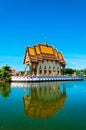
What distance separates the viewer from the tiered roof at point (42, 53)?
48.6 meters

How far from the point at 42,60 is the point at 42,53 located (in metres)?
1.68

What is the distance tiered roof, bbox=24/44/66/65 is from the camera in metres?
48.6

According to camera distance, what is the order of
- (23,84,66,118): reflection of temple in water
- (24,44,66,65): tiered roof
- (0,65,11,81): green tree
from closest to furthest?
(23,84,66,118): reflection of temple in water, (0,65,11,81): green tree, (24,44,66,65): tiered roof

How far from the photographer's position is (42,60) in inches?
1943

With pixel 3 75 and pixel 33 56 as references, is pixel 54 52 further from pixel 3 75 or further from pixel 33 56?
pixel 3 75

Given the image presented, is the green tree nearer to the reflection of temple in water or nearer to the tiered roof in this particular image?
the tiered roof

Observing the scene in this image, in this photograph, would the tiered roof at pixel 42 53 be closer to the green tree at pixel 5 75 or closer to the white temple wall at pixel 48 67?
the white temple wall at pixel 48 67

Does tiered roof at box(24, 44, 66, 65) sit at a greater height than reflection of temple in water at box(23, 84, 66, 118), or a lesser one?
greater

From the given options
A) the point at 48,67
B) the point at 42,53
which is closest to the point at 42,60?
the point at 42,53

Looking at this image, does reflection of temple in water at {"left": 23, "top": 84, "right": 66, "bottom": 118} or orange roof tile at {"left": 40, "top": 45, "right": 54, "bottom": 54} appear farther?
orange roof tile at {"left": 40, "top": 45, "right": 54, "bottom": 54}

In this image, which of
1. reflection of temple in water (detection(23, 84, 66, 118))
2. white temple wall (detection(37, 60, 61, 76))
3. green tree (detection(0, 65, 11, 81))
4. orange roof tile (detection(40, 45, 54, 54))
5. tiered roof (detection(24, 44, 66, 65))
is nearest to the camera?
reflection of temple in water (detection(23, 84, 66, 118))

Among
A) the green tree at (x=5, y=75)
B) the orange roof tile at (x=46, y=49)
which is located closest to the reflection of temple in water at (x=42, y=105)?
the green tree at (x=5, y=75)

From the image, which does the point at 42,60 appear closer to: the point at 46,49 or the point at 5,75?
the point at 46,49

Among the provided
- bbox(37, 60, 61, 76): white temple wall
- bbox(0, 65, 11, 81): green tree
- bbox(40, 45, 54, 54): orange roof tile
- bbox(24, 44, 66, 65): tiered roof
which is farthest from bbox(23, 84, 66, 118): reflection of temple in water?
bbox(40, 45, 54, 54): orange roof tile
